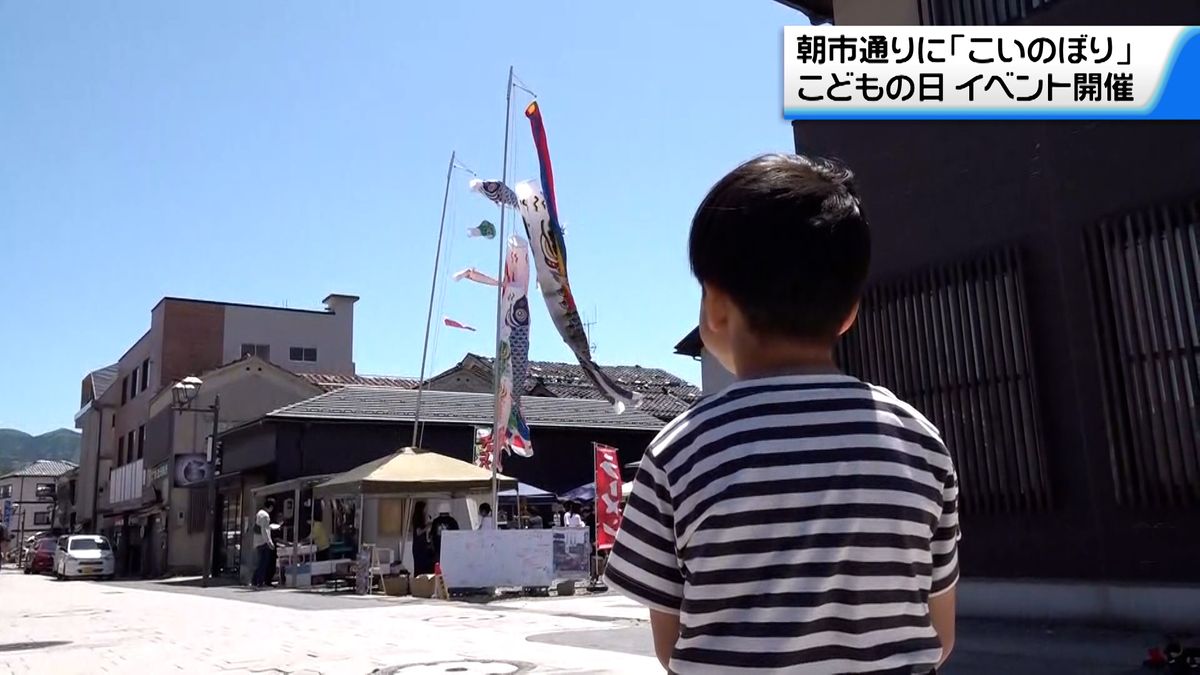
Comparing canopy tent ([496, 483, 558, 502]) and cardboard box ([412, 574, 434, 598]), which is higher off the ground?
canopy tent ([496, 483, 558, 502])

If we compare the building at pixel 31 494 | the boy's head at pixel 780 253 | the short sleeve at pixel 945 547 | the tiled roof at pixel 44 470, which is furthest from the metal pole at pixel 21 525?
the short sleeve at pixel 945 547

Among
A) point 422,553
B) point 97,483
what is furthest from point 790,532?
point 97,483

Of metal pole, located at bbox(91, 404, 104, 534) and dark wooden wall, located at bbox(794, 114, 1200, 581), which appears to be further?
metal pole, located at bbox(91, 404, 104, 534)

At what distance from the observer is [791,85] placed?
8000 millimetres

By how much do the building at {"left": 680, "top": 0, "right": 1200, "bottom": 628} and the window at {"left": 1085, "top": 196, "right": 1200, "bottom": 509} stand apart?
2 cm

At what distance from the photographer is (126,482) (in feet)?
142

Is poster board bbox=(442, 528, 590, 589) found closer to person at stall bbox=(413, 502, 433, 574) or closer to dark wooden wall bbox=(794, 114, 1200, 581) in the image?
person at stall bbox=(413, 502, 433, 574)

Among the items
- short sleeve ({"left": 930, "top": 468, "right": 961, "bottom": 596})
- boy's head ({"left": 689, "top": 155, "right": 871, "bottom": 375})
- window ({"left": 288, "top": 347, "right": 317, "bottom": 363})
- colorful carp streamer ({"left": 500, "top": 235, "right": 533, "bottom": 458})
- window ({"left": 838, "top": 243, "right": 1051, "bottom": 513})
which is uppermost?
window ({"left": 288, "top": 347, "right": 317, "bottom": 363})

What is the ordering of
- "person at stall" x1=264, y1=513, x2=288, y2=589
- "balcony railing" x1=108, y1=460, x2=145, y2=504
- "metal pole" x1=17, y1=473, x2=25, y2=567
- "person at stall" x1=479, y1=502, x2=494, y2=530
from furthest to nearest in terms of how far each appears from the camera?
"metal pole" x1=17, y1=473, x2=25, y2=567 → "balcony railing" x1=108, y1=460, x2=145, y2=504 → "person at stall" x1=264, y1=513, x2=288, y2=589 → "person at stall" x1=479, y1=502, x2=494, y2=530

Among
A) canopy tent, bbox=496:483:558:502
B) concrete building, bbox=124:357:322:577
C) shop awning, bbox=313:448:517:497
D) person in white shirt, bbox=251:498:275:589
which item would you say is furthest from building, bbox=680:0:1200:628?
concrete building, bbox=124:357:322:577

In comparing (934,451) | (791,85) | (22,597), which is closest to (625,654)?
(791,85)

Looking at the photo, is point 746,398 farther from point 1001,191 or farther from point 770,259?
point 1001,191

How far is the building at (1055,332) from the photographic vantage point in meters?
7.88

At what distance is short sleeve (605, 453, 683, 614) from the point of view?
1.48 m
